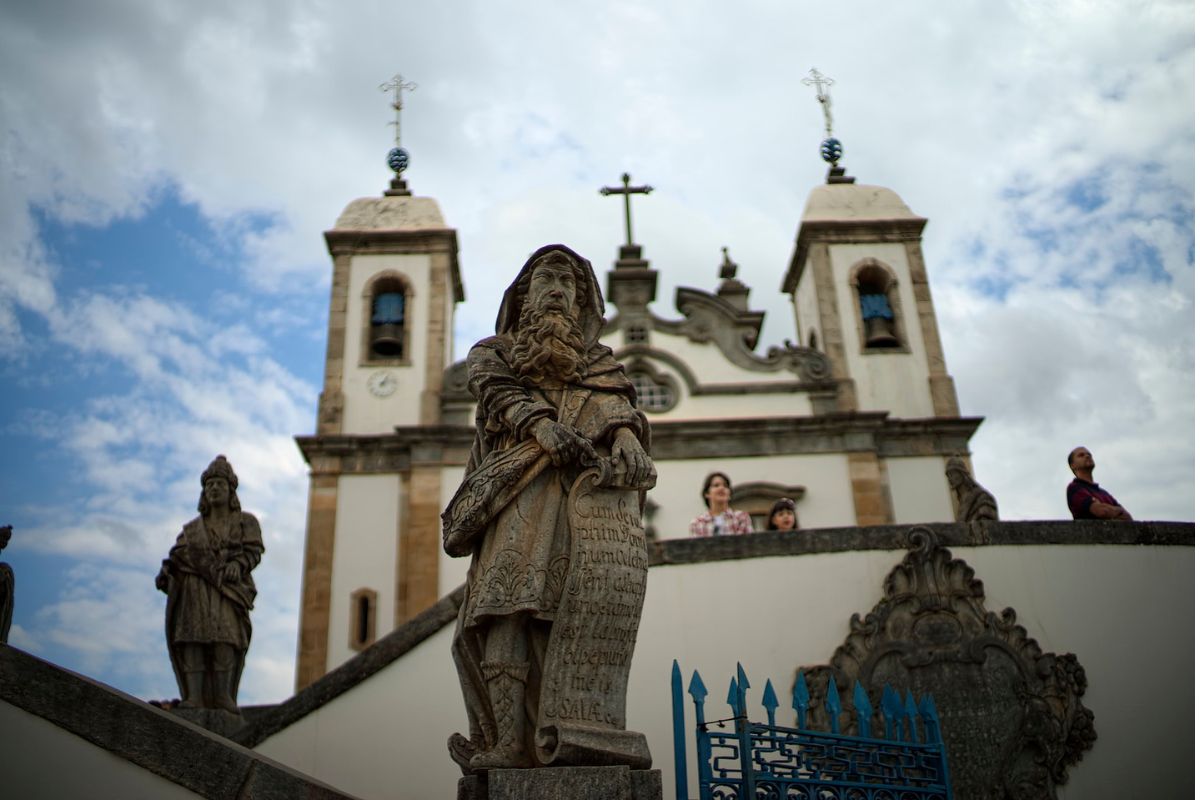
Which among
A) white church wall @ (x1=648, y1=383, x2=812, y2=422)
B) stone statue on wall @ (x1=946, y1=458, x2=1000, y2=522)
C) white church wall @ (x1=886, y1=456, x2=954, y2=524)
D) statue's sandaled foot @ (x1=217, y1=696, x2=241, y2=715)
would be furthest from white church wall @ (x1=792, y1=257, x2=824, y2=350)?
statue's sandaled foot @ (x1=217, y1=696, x2=241, y2=715)

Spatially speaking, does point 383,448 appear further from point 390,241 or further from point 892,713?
point 892,713

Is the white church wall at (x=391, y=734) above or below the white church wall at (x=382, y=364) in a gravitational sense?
below

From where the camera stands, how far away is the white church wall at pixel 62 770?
4.10m

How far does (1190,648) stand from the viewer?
763cm

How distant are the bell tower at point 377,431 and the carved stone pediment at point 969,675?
10.5m

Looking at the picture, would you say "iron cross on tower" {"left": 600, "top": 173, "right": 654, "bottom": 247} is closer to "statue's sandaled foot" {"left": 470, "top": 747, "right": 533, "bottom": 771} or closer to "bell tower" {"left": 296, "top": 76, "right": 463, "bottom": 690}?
"bell tower" {"left": 296, "top": 76, "right": 463, "bottom": 690}

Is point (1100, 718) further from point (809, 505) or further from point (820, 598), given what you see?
point (809, 505)

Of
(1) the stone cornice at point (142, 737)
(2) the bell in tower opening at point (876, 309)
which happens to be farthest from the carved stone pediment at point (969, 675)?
(2) the bell in tower opening at point (876, 309)

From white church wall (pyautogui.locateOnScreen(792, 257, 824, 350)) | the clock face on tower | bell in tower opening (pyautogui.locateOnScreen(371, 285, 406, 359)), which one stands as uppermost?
white church wall (pyautogui.locateOnScreen(792, 257, 824, 350))

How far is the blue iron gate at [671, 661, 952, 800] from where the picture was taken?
4.56 m

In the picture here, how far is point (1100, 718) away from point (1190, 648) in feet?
3.03

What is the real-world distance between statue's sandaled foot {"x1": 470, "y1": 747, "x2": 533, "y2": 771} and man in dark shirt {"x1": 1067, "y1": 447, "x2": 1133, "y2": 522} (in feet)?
20.7

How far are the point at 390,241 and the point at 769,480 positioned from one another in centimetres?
935

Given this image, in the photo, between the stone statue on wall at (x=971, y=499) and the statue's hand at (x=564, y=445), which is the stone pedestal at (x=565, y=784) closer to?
the statue's hand at (x=564, y=445)
